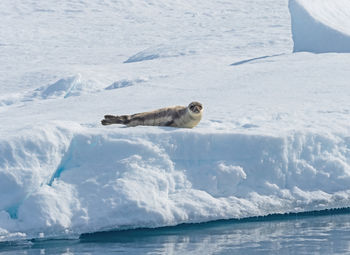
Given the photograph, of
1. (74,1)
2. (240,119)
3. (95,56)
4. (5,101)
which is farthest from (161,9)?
(240,119)

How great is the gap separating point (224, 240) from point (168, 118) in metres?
1.38

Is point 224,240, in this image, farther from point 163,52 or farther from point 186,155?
point 163,52

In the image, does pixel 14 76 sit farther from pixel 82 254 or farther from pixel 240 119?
pixel 82 254

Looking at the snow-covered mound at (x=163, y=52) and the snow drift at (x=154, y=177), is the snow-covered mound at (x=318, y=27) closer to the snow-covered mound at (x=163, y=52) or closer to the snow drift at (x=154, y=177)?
the snow-covered mound at (x=163, y=52)

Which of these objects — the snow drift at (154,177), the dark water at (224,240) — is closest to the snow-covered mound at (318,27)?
the snow drift at (154,177)

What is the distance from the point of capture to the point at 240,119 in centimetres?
645

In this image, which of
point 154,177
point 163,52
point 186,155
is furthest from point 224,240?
point 163,52

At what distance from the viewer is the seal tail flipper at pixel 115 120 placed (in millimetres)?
6089

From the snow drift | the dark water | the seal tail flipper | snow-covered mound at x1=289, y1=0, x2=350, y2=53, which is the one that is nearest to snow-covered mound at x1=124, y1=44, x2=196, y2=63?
snow-covered mound at x1=289, y1=0, x2=350, y2=53

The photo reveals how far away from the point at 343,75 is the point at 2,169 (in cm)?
459

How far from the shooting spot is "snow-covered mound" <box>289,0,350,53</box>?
12844 mm

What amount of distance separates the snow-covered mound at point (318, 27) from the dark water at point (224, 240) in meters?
7.78

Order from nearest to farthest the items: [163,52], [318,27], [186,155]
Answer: [186,155], [318,27], [163,52]

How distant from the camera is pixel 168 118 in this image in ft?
19.6
